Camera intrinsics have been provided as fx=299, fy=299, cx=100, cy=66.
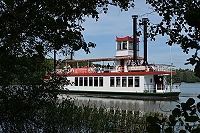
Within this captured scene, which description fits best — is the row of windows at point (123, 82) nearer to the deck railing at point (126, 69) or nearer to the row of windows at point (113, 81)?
the row of windows at point (113, 81)

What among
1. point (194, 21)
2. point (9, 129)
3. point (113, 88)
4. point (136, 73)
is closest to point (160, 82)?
point (136, 73)

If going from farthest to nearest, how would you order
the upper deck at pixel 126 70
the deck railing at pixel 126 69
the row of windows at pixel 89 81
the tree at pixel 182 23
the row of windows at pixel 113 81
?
1. the row of windows at pixel 89 81
2. the deck railing at pixel 126 69
3. the row of windows at pixel 113 81
4. the upper deck at pixel 126 70
5. the tree at pixel 182 23

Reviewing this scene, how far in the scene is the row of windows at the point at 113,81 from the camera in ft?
75.6

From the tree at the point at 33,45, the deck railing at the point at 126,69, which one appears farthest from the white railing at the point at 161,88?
the tree at the point at 33,45

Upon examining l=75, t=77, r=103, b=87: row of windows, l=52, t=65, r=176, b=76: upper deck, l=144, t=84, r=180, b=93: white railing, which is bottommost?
l=144, t=84, r=180, b=93: white railing

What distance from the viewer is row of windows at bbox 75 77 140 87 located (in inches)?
907

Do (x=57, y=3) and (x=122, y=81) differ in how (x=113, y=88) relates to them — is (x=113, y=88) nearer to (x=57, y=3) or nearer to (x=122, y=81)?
(x=122, y=81)

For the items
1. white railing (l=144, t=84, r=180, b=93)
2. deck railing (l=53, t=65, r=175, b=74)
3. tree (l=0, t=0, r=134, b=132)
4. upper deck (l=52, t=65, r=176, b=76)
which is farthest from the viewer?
deck railing (l=53, t=65, r=175, b=74)

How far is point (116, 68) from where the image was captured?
81.4ft

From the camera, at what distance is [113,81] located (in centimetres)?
2427

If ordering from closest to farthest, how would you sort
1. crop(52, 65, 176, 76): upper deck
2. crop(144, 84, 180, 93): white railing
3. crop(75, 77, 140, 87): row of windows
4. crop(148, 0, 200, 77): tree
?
crop(148, 0, 200, 77): tree < crop(144, 84, 180, 93): white railing < crop(52, 65, 176, 76): upper deck < crop(75, 77, 140, 87): row of windows

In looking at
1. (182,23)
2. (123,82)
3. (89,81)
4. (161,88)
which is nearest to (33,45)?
(182,23)

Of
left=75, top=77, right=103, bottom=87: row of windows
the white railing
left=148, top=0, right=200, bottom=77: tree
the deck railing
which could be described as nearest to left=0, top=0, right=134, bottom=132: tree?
left=148, top=0, right=200, bottom=77: tree

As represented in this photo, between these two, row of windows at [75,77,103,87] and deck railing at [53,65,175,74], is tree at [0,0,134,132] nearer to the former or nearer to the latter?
deck railing at [53,65,175,74]
